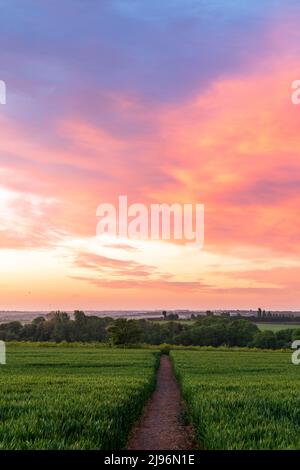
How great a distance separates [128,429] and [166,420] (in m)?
3.04

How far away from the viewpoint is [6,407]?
13.9 meters

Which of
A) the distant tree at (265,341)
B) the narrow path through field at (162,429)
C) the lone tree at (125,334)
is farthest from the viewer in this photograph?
the distant tree at (265,341)

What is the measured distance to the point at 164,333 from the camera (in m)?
132

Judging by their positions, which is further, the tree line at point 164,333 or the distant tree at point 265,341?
the tree line at point 164,333

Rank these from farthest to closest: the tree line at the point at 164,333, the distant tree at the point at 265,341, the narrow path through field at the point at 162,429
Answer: the tree line at the point at 164,333, the distant tree at the point at 265,341, the narrow path through field at the point at 162,429

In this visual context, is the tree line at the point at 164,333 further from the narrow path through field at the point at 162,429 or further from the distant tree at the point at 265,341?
the narrow path through field at the point at 162,429

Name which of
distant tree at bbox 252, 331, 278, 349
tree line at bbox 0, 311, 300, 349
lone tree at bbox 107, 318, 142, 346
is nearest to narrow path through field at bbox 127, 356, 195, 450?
→ lone tree at bbox 107, 318, 142, 346

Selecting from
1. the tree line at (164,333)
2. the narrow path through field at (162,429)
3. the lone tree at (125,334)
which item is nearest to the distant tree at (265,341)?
the tree line at (164,333)

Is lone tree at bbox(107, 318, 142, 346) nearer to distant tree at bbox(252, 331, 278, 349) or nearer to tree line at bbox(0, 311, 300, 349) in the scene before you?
tree line at bbox(0, 311, 300, 349)

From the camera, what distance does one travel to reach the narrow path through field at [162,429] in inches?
508

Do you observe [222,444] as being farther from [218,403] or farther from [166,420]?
[166,420]

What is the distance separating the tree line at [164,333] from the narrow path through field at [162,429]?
83107 mm

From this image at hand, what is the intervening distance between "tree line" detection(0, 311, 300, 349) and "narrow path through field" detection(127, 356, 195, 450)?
8311cm

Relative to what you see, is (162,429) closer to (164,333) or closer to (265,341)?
(265,341)
